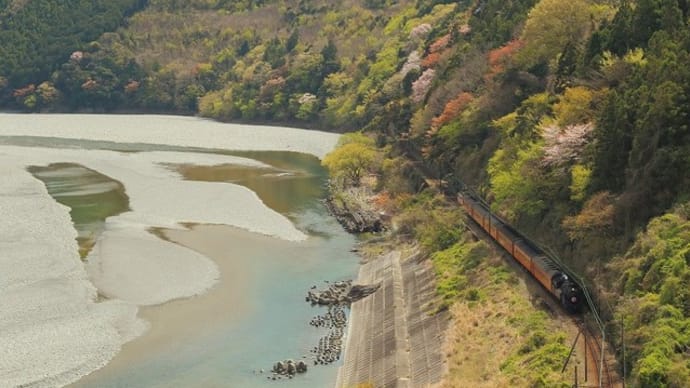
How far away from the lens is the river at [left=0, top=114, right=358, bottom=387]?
133 feet

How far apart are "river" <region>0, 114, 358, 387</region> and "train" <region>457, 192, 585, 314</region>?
9.87 metres

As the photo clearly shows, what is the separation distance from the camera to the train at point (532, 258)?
1396 inches

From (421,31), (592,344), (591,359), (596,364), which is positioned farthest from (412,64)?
(596,364)

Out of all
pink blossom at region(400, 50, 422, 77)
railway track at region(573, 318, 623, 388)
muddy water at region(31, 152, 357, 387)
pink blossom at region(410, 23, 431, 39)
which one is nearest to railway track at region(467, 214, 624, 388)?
railway track at region(573, 318, 623, 388)

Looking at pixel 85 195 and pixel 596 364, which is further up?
pixel 596 364

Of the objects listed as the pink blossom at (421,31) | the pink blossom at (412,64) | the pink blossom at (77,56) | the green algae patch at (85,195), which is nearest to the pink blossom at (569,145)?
the green algae patch at (85,195)

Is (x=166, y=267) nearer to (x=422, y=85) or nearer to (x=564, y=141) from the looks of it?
(x=564, y=141)

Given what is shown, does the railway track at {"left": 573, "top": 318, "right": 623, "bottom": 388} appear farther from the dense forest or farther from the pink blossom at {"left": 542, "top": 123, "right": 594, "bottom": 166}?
the pink blossom at {"left": 542, "top": 123, "right": 594, "bottom": 166}

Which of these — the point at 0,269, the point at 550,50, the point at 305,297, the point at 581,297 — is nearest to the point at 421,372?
the point at 581,297

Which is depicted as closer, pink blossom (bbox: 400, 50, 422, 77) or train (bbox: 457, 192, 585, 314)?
train (bbox: 457, 192, 585, 314)

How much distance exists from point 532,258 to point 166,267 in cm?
2689

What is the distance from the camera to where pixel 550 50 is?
65562 mm

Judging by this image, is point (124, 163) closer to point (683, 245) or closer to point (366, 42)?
point (366, 42)

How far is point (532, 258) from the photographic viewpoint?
40500 mm
